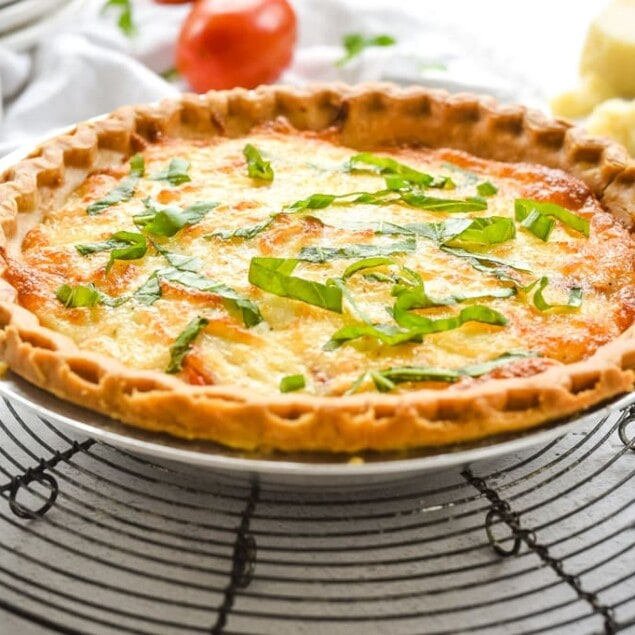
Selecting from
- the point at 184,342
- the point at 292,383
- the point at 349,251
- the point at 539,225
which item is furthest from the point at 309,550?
the point at 539,225

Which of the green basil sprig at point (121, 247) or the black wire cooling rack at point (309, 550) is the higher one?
the green basil sprig at point (121, 247)

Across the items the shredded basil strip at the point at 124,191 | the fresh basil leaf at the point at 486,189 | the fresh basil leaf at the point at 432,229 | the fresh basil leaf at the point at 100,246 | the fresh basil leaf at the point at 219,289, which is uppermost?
the fresh basil leaf at the point at 219,289

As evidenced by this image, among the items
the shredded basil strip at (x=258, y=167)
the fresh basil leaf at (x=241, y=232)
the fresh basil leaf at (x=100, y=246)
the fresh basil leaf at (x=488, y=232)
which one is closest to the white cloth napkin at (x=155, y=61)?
the shredded basil strip at (x=258, y=167)

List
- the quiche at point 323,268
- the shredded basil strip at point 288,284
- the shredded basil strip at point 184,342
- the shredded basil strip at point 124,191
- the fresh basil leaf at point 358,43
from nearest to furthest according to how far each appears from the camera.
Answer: the quiche at point 323,268 → the shredded basil strip at point 184,342 → the shredded basil strip at point 288,284 → the shredded basil strip at point 124,191 → the fresh basil leaf at point 358,43

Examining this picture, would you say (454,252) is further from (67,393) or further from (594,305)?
(67,393)

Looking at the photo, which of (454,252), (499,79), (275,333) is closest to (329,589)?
(275,333)


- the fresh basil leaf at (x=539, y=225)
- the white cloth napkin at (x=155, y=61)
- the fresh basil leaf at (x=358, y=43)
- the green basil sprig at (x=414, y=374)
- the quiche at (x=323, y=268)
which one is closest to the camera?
the quiche at (x=323, y=268)

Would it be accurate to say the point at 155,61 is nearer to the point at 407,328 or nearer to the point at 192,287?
the point at 192,287

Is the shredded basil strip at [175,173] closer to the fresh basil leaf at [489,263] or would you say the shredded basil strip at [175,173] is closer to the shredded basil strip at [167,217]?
the shredded basil strip at [167,217]
